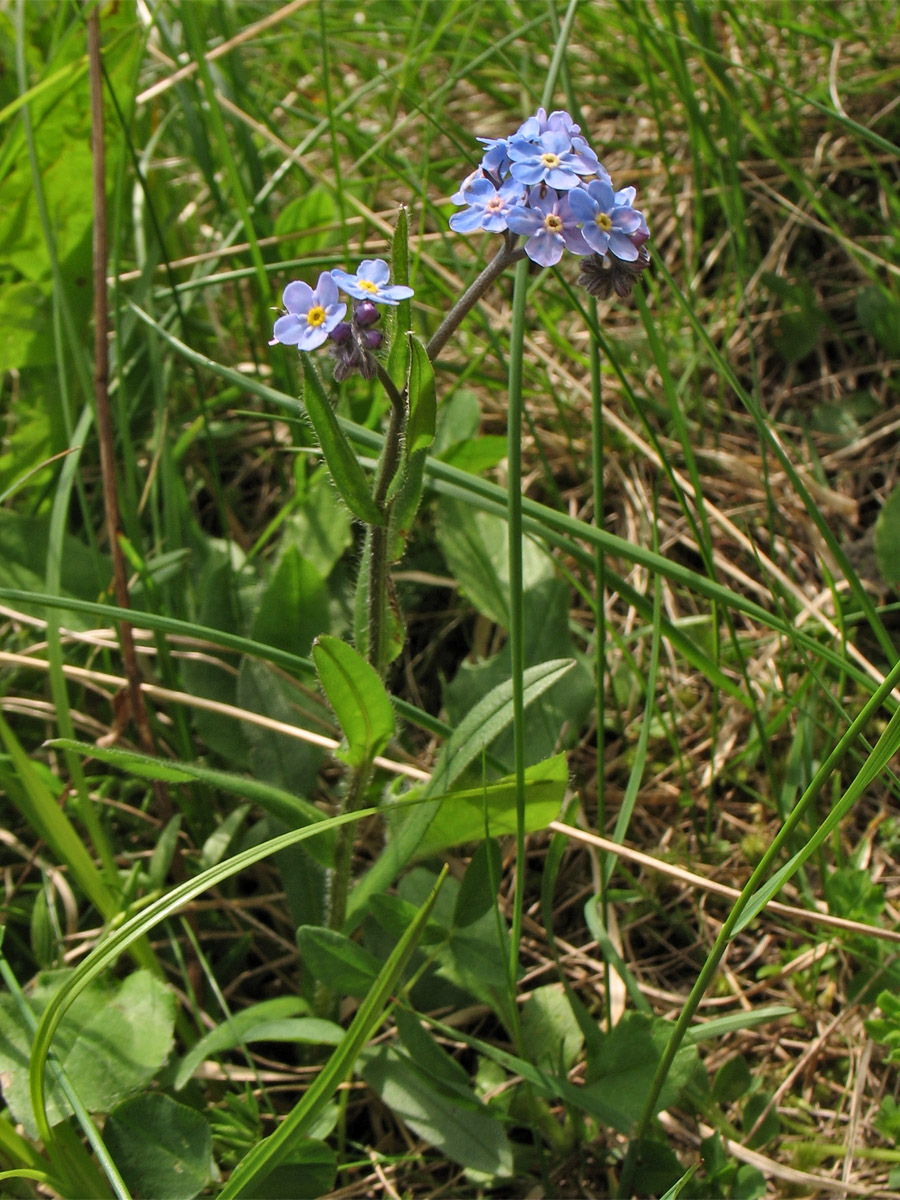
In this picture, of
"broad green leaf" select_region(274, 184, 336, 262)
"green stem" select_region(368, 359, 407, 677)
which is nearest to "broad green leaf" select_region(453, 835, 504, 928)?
"green stem" select_region(368, 359, 407, 677)

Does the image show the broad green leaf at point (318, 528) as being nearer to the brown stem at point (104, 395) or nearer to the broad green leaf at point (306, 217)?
→ the brown stem at point (104, 395)

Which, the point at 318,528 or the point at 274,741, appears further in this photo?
the point at 318,528

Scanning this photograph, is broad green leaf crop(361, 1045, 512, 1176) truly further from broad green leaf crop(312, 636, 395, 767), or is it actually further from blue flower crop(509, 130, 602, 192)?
blue flower crop(509, 130, 602, 192)

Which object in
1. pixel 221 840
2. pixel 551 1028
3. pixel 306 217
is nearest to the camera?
pixel 551 1028

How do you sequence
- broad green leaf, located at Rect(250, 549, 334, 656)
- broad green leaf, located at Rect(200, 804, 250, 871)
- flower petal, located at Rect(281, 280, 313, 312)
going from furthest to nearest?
broad green leaf, located at Rect(250, 549, 334, 656)
broad green leaf, located at Rect(200, 804, 250, 871)
flower petal, located at Rect(281, 280, 313, 312)

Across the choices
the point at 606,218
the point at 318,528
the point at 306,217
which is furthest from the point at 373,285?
the point at 306,217

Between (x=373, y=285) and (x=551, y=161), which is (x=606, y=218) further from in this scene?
(x=373, y=285)

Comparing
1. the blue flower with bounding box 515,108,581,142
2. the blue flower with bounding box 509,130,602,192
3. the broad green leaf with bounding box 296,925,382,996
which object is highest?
the blue flower with bounding box 515,108,581,142

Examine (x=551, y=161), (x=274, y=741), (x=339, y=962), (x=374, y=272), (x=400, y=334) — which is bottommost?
(x=339, y=962)
